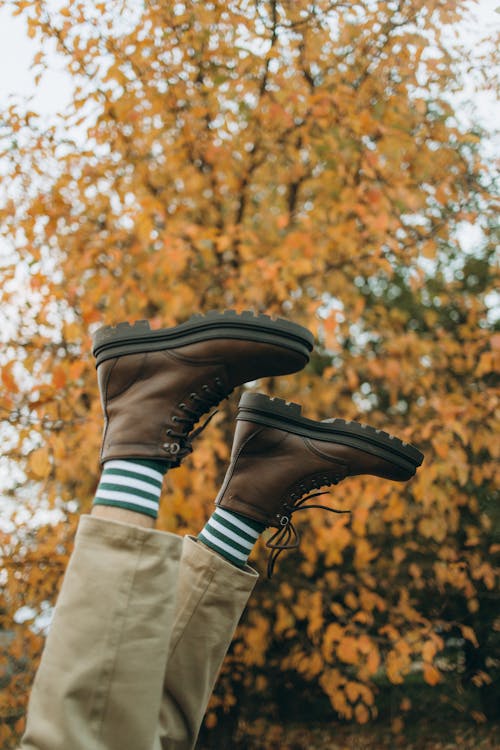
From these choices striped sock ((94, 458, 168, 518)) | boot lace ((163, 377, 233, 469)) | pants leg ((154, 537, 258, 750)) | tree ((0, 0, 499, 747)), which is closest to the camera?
striped sock ((94, 458, 168, 518))

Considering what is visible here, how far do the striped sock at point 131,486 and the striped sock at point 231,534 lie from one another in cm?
35

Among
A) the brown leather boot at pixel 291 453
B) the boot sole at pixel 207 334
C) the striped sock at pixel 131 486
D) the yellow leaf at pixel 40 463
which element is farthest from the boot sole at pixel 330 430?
the yellow leaf at pixel 40 463

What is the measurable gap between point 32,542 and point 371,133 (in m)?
2.12

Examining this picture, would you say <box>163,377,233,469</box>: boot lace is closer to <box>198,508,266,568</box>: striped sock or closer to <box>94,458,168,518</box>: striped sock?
<box>94,458,168,518</box>: striped sock

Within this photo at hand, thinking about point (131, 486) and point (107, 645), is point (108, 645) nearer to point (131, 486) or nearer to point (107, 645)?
point (107, 645)

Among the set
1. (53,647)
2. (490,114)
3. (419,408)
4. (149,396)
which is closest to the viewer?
(53,647)

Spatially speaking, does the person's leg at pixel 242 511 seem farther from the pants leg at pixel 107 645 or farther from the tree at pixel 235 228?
the tree at pixel 235 228

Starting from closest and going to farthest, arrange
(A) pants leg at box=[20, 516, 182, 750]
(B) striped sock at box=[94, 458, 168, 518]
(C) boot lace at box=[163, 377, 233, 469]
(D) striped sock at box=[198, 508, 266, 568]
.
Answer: (A) pants leg at box=[20, 516, 182, 750] → (B) striped sock at box=[94, 458, 168, 518] → (C) boot lace at box=[163, 377, 233, 469] → (D) striped sock at box=[198, 508, 266, 568]

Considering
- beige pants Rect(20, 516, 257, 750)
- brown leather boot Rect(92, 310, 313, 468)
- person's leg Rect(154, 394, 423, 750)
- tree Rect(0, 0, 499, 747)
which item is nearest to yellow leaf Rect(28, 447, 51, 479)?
tree Rect(0, 0, 499, 747)

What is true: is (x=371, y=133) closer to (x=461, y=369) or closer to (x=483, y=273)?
(x=461, y=369)

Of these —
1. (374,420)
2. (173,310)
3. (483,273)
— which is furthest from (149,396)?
(483,273)

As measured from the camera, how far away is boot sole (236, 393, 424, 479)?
1.55 m

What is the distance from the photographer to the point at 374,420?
11.2ft

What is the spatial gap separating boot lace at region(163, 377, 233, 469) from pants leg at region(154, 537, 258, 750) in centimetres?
29
